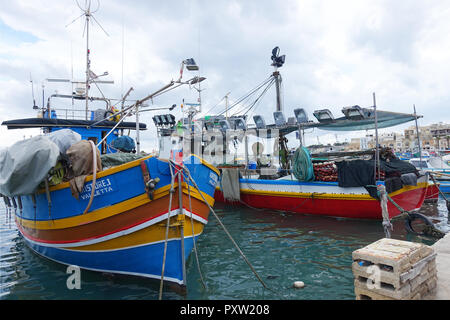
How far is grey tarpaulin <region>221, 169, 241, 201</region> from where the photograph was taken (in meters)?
14.3

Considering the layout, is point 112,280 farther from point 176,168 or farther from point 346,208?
point 346,208

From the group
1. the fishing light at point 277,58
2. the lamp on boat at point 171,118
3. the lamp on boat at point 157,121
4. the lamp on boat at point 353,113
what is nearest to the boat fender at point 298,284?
the lamp on boat at point 353,113

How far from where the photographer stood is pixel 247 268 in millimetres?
6535

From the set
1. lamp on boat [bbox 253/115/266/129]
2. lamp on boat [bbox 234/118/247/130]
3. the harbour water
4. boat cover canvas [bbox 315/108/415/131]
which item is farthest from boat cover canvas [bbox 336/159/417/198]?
lamp on boat [bbox 234/118/247/130]

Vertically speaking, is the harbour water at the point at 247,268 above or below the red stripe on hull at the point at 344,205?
below

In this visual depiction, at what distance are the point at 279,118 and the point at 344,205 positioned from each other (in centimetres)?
514

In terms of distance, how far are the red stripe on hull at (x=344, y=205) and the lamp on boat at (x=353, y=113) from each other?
3.48m

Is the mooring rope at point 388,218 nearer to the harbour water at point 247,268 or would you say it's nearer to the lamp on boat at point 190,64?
the harbour water at point 247,268

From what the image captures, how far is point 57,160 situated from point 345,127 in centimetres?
1185

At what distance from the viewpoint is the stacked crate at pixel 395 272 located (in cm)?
345

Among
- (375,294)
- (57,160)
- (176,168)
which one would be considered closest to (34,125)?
(57,160)

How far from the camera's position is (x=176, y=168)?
16.8 feet

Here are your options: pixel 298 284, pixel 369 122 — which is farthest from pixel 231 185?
pixel 298 284

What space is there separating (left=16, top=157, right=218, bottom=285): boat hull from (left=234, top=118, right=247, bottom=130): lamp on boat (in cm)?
922
